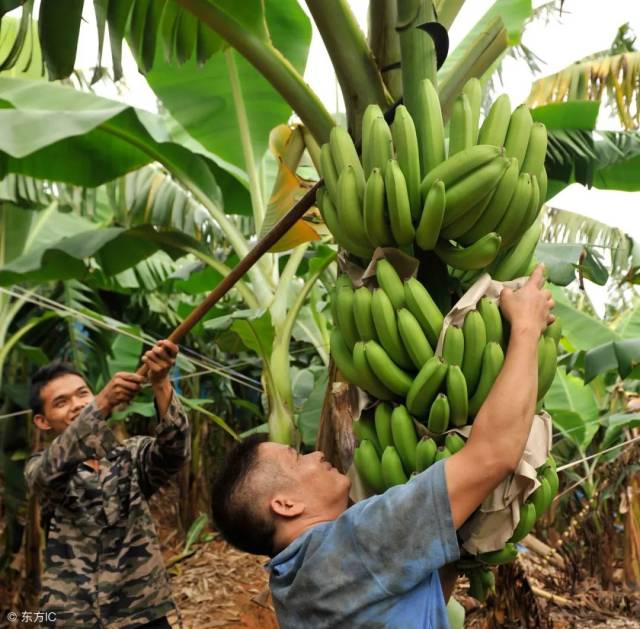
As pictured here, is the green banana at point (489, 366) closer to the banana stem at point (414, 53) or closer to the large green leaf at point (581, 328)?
the banana stem at point (414, 53)

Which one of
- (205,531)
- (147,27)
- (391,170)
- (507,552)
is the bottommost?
(205,531)

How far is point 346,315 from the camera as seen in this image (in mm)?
1286

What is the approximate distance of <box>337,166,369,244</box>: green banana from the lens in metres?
1.25

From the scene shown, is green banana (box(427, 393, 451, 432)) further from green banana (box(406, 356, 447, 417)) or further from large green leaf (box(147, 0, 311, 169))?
large green leaf (box(147, 0, 311, 169))

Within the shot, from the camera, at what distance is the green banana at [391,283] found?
3.99 feet

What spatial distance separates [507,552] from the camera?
1196 millimetres

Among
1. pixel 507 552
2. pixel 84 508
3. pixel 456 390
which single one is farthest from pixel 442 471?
pixel 84 508

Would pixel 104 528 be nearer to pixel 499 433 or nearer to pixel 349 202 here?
pixel 349 202

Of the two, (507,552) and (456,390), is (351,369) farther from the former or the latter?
(507,552)

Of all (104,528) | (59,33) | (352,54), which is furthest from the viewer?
(104,528)

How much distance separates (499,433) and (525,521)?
0.76 ft

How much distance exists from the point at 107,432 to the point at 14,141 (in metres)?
1.04

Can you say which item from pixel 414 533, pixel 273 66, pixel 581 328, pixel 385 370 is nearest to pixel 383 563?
pixel 414 533

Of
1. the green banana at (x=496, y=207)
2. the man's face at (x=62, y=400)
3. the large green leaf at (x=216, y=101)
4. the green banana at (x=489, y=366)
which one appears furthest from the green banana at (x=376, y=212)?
the large green leaf at (x=216, y=101)
